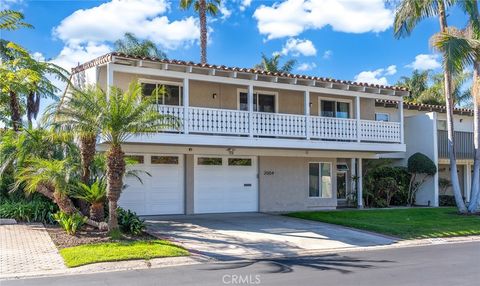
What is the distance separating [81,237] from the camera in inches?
496

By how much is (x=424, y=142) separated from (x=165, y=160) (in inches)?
536

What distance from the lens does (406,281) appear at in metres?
8.64

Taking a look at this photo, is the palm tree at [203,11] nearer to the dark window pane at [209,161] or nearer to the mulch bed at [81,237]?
the dark window pane at [209,161]

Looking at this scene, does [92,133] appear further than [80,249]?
Yes

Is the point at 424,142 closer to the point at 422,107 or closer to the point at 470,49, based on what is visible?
the point at 422,107

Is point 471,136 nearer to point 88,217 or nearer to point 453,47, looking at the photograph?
point 453,47

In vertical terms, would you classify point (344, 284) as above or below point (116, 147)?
below

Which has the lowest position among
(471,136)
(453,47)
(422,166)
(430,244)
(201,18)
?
(430,244)

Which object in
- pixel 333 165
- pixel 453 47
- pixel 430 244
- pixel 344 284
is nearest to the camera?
pixel 344 284

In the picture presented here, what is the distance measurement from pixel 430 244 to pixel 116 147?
9.12 meters

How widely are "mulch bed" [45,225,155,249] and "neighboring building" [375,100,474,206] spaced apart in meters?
15.8

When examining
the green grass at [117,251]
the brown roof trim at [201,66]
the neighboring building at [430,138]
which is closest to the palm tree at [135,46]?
the brown roof trim at [201,66]

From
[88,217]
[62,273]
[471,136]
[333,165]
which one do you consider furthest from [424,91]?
[62,273]

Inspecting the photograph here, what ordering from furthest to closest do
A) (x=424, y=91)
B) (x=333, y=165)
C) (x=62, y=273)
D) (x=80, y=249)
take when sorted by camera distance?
1. (x=424, y=91)
2. (x=333, y=165)
3. (x=80, y=249)
4. (x=62, y=273)
